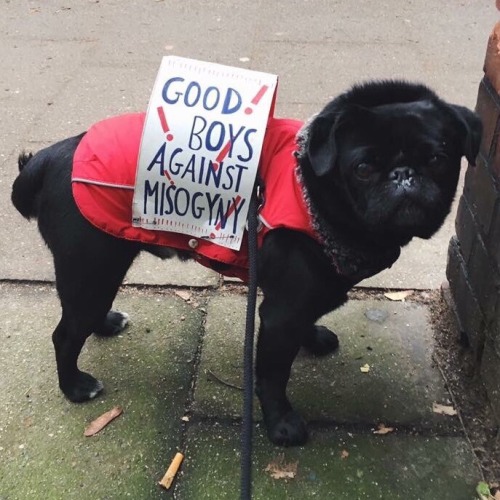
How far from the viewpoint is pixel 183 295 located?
3367mm

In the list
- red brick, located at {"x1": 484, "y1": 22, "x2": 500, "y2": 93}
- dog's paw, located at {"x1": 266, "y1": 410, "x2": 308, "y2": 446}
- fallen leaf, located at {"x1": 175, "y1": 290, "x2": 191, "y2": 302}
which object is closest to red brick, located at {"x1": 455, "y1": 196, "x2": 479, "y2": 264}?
red brick, located at {"x1": 484, "y1": 22, "x2": 500, "y2": 93}

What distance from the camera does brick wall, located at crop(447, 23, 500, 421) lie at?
255 cm

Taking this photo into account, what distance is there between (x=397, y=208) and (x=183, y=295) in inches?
62.8

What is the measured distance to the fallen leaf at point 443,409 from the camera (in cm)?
271

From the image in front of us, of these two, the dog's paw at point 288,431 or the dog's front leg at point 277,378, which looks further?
the dog's paw at point 288,431

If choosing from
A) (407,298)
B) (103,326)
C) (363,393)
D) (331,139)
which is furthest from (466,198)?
(103,326)

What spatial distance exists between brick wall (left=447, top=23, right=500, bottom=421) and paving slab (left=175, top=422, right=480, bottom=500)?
0.29 metres

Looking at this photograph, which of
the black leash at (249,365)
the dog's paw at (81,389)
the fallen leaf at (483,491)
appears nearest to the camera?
the black leash at (249,365)

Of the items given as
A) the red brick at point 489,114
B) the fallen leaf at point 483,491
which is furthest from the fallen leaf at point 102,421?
the red brick at point 489,114

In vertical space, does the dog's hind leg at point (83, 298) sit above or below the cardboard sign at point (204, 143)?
below

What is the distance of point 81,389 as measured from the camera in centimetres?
274

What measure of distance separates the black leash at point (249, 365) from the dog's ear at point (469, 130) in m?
0.70

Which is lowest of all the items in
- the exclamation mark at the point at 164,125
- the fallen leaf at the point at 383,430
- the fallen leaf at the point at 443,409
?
the fallen leaf at the point at 383,430

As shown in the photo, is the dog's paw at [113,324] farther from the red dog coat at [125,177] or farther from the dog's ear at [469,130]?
the dog's ear at [469,130]
